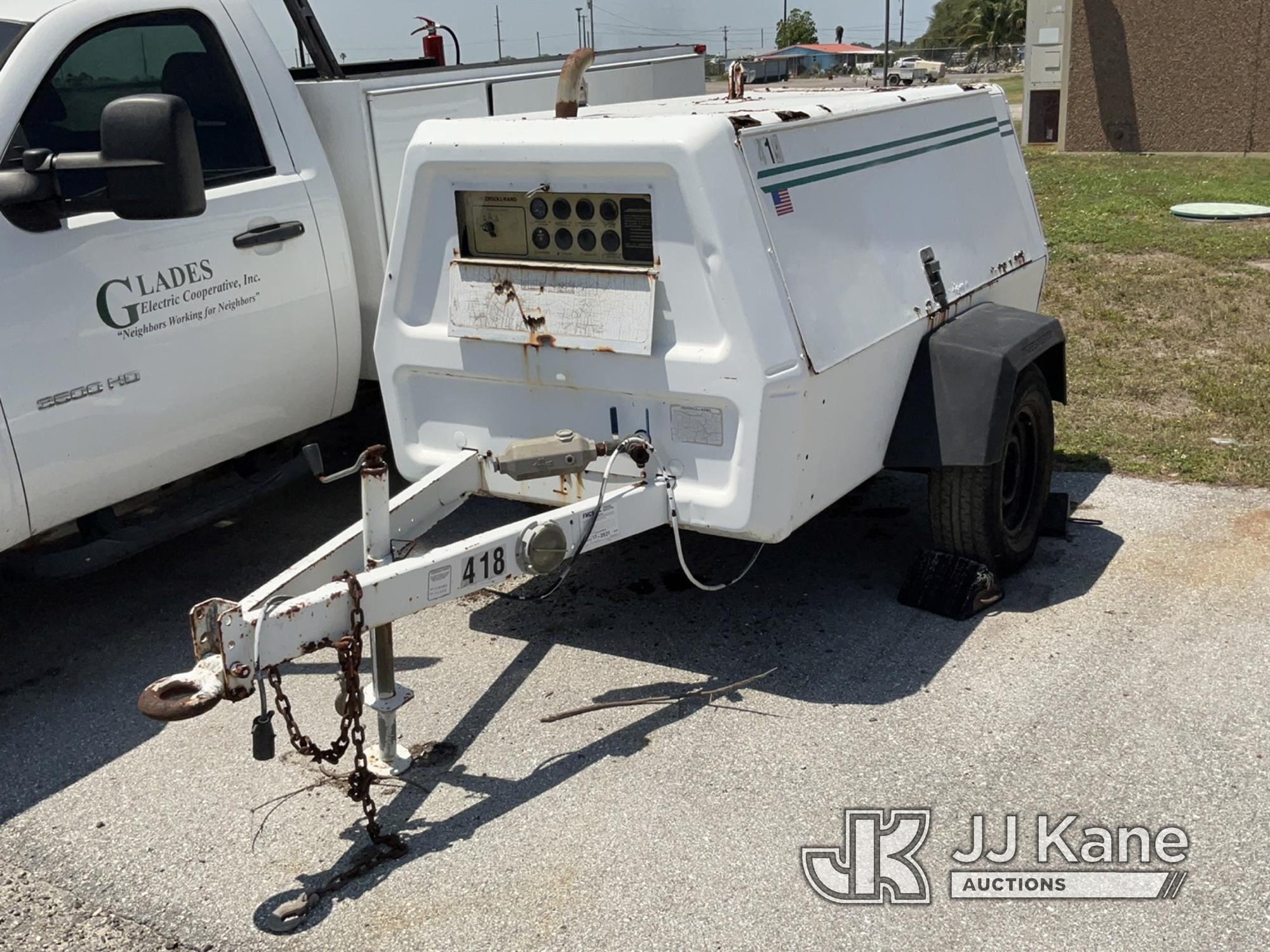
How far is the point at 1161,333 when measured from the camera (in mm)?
8289

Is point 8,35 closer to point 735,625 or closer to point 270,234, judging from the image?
point 270,234

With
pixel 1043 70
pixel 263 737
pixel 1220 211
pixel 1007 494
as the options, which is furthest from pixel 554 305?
pixel 1043 70

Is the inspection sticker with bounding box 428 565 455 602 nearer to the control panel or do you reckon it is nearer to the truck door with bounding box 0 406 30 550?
the control panel

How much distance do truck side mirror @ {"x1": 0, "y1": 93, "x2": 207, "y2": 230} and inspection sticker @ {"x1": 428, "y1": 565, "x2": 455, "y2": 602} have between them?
122cm

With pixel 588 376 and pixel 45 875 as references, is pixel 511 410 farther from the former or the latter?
pixel 45 875

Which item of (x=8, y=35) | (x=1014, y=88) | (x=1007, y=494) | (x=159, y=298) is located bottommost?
(x=1014, y=88)

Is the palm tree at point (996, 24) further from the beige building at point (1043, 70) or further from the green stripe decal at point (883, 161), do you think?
the green stripe decal at point (883, 161)

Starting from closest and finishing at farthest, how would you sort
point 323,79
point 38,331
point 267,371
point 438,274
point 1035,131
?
point 38,331
point 438,274
point 267,371
point 323,79
point 1035,131

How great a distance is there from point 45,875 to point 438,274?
2.07m

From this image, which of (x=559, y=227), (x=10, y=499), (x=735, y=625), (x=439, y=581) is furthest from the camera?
(x=735, y=625)

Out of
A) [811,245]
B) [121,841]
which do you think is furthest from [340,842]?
[811,245]

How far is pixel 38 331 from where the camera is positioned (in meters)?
3.86

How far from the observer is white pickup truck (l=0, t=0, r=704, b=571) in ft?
12.4

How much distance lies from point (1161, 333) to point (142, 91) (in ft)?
20.6
